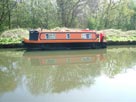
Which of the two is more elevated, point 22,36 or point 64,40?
point 22,36

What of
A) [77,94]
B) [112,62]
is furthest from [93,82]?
[112,62]

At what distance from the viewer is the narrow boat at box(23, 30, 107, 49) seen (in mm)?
14859

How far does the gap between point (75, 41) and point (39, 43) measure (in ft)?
6.46

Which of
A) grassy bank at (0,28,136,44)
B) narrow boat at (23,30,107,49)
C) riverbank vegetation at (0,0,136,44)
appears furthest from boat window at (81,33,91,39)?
riverbank vegetation at (0,0,136,44)

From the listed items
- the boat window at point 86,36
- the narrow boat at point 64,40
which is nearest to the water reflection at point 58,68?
the narrow boat at point 64,40

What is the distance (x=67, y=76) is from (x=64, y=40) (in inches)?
255

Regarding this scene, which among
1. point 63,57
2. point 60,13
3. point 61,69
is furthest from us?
point 60,13

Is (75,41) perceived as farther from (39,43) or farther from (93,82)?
(93,82)

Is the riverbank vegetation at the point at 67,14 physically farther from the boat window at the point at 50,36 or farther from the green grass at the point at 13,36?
the boat window at the point at 50,36

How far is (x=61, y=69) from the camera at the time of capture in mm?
10078

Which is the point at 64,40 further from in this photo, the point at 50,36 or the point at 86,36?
the point at 86,36

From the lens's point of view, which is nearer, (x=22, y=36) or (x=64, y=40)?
(x=64, y=40)

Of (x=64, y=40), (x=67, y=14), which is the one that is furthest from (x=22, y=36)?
(x=67, y=14)

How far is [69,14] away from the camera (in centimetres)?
2344
